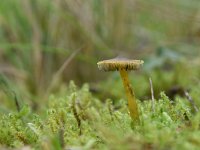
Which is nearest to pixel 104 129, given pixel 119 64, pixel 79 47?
pixel 119 64

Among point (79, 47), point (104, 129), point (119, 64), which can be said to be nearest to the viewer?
point (104, 129)

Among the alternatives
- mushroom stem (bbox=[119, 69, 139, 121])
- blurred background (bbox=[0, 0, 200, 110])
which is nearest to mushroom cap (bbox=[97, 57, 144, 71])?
mushroom stem (bbox=[119, 69, 139, 121])

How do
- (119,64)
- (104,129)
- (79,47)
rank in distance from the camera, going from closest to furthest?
(104,129)
(119,64)
(79,47)

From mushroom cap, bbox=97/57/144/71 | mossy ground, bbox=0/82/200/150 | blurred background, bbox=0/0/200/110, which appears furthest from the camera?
blurred background, bbox=0/0/200/110

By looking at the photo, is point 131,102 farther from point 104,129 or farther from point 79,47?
point 79,47

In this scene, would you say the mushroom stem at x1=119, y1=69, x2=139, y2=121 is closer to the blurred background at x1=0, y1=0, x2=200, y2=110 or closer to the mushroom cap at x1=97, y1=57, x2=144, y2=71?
the mushroom cap at x1=97, y1=57, x2=144, y2=71

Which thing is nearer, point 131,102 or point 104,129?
point 104,129

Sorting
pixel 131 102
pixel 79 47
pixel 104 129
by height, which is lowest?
pixel 104 129

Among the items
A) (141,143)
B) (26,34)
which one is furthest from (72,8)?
(141,143)

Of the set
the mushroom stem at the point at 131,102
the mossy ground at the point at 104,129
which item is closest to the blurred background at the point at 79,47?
the mossy ground at the point at 104,129
